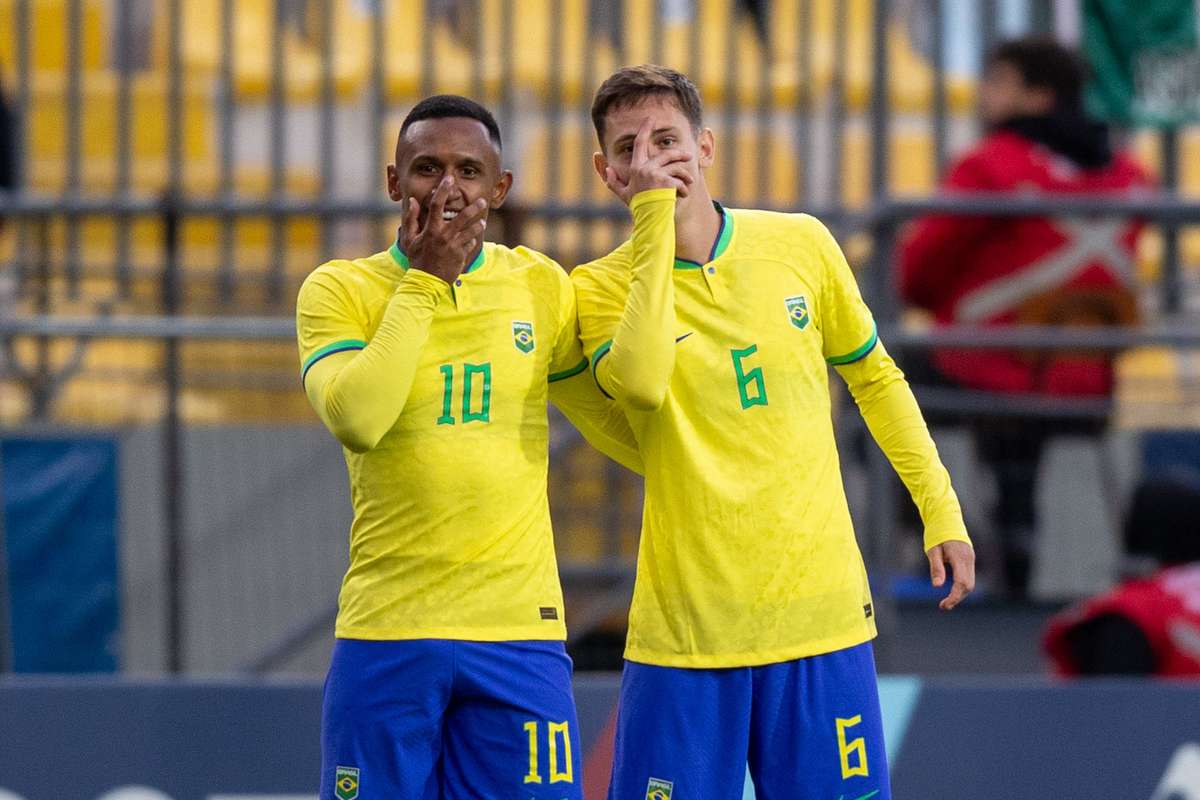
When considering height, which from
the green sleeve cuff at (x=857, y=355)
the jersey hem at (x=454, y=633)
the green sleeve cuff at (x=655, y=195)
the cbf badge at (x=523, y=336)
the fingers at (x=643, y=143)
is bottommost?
the jersey hem at (x=454, y=633)

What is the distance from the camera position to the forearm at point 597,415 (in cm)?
440

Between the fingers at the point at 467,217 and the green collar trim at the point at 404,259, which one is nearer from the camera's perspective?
the fingers at the point at 467,217

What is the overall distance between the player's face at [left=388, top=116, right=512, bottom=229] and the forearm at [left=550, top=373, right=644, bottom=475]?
49cm

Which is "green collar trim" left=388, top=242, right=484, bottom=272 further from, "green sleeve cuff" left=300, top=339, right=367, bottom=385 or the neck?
the neck

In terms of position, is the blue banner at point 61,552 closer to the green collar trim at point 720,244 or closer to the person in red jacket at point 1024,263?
the person in red jacket at point 1024,263

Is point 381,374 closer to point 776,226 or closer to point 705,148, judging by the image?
point 705,148

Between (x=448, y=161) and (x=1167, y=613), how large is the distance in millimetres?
3434

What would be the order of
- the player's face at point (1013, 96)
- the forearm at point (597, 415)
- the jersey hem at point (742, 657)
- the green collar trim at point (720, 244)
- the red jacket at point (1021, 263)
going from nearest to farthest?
the jersey hem at point (742, 657) → the green collar trim at point (720, 244) → the forearm at point (597, 415) → the red jacket at point (1021, 263) → the player's face at point (1013, 96)

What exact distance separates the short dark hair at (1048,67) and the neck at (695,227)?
149 inches

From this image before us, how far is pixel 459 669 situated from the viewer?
4.11 metres

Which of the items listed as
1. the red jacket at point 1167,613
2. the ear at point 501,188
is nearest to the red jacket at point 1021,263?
the red jacket at point 1167,613

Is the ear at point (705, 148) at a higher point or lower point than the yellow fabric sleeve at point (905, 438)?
higher

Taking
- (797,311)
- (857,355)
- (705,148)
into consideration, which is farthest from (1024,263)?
(705,148)

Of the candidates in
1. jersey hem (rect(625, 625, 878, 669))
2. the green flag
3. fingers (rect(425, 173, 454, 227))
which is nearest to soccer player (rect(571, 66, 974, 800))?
jersey hem (rect(625, 625, 878, 669))
